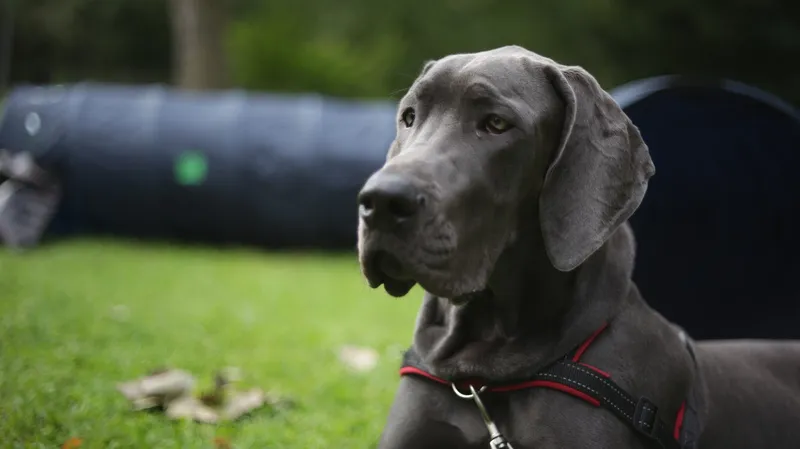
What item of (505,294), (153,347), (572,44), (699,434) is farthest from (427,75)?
(572,44)

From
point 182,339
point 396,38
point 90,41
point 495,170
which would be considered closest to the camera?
point 495,170

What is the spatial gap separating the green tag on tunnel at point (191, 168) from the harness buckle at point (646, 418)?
803cm

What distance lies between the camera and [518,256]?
2721 mm

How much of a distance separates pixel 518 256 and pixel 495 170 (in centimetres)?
34

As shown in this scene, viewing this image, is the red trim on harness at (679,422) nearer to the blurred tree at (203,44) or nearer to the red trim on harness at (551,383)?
the red trim on harness at (551,383)

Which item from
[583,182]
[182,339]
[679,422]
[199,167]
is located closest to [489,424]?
[679,422]

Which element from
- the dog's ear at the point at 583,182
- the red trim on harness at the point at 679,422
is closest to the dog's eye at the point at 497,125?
the dog's ear at the point at 583,182

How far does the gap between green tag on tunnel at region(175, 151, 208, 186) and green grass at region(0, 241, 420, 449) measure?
1.00 meters

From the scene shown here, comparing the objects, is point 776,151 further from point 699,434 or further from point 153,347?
point 153,347

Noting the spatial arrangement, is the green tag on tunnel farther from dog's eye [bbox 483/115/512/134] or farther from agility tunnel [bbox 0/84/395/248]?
dog's eye [bbox 483/115/512/134]

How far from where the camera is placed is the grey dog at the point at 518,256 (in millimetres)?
2414

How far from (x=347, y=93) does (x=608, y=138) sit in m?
18.0

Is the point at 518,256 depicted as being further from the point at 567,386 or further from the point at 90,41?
the point at 90,41

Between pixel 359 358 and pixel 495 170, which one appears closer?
pixel 495 170
